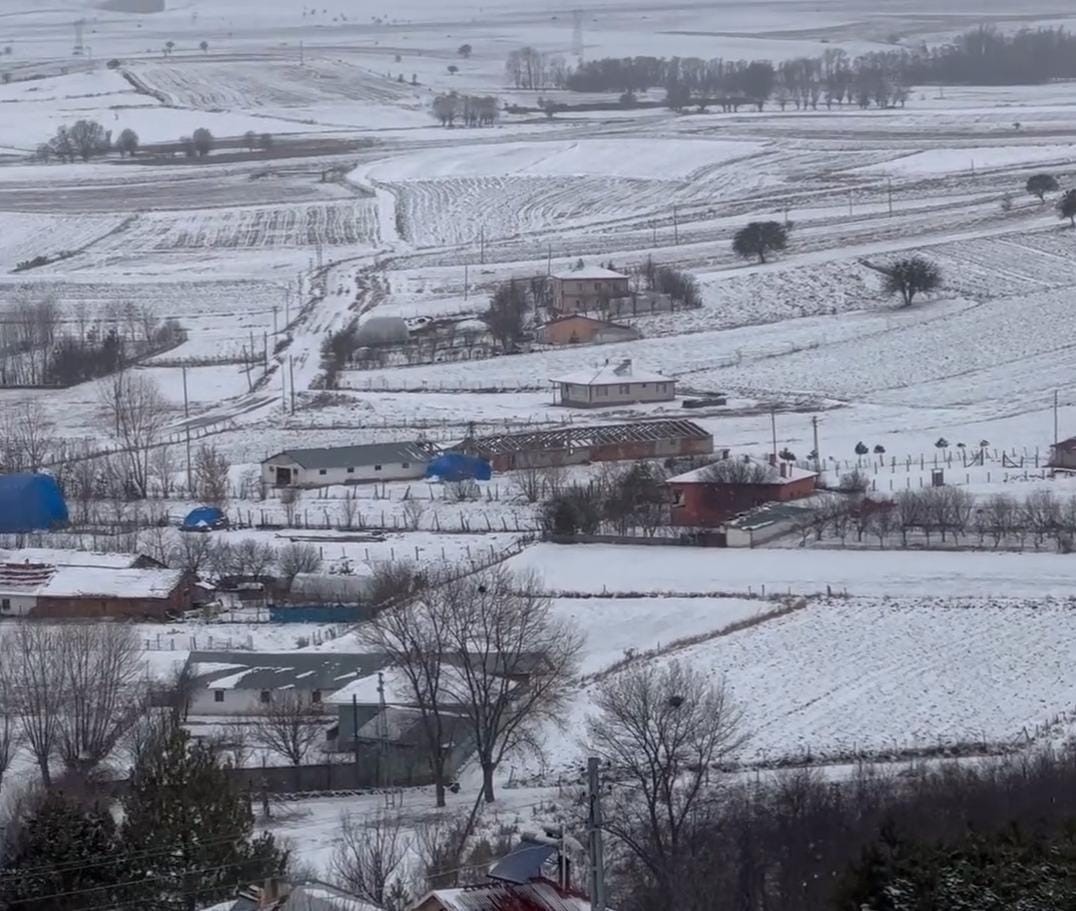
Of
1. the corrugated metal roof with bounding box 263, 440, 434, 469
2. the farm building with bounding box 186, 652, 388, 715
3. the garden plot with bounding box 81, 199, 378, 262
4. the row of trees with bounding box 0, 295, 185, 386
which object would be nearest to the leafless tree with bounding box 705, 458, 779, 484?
the corrugated metal roof with bounding box 263, 440, 434, 469

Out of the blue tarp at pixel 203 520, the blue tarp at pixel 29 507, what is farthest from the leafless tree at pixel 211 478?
the blue tarp at pixel 29 507

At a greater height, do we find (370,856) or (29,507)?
(370,856)

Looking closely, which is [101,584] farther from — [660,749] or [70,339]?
[70,339]

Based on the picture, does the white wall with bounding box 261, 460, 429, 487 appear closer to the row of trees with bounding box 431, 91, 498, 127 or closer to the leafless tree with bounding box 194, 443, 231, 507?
the leafless tree with bounding box 194, 443, 231, 507

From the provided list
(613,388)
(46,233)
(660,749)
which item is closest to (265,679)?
(660,749)

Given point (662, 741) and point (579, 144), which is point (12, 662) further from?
point (579, 144)
